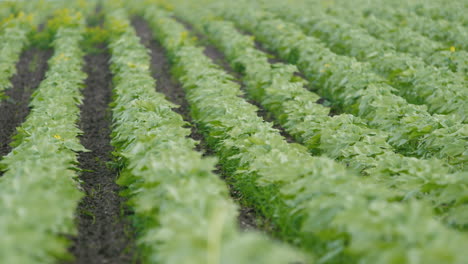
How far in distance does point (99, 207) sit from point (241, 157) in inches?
66.3

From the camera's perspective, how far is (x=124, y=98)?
7.01 meters

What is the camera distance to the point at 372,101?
698 cm

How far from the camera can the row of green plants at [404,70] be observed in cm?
695

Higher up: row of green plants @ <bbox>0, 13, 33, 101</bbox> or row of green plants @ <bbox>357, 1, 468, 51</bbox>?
row of green plants @ <bbox>357, 1, 468, 51</bbox>

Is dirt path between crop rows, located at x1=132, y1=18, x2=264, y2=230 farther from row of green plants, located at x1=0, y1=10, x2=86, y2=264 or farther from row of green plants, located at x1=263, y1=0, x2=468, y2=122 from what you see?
row of green plants, located at x1=263, y1=0, x2=468, y2=122

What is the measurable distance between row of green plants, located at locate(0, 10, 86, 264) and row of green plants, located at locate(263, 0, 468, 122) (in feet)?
16.4

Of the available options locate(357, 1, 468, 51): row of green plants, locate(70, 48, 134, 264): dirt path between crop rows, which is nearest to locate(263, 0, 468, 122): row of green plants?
locate(357, 1, 468, 51): row of green plants

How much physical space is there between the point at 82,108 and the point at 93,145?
1824 millimetres

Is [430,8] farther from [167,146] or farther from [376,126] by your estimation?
[167,146]

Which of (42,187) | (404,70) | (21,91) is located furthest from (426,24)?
(42,187)

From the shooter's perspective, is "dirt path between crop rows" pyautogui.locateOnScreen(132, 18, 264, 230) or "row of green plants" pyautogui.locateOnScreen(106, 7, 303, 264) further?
"dirt path between crop rows" pyautogui.locateOnScreen(132, 18, 264, 230)

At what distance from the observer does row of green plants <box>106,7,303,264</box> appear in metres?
2.65

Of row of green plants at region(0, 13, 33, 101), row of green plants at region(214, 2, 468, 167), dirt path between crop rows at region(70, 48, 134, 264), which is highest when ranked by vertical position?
row of green plants at region(214, 2, 468, 167)

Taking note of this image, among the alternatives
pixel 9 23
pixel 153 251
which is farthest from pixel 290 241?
pixel 9 23
